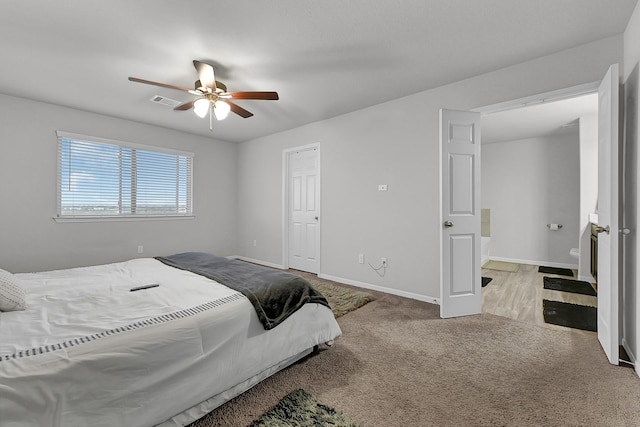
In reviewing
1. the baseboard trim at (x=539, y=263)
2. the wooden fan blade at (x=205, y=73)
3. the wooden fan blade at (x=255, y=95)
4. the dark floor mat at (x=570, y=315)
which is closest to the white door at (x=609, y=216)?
the dark floor mat at (x=570, y=315)

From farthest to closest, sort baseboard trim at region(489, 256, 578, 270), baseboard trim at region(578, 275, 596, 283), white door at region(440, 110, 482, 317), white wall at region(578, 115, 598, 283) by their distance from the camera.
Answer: baseboard trim at region(489, 256, 578, 270) < white wall at region(578, 115, 598, 283) < baseboard trim at region(578, 275, 596, 283) < white door at region(440, 110, 482, 317)

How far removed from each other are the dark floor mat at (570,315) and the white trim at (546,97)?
2139 millimetres

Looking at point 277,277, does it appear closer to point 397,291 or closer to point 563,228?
point 397,291

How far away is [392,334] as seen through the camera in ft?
8.34

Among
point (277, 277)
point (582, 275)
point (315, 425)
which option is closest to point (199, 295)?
point (277, 277)

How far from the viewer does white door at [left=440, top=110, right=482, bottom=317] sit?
292 centimetres

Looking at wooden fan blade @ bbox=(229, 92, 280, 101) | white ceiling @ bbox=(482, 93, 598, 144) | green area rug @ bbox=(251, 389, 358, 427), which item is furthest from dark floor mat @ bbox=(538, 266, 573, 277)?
wooden fan blade @ bbox=(229, 92, 280, 101)

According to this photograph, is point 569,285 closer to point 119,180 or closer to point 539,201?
point 539,201

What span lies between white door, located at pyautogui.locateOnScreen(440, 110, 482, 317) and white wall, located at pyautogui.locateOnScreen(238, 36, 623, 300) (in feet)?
1.10

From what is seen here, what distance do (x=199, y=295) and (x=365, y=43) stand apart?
2395 mm

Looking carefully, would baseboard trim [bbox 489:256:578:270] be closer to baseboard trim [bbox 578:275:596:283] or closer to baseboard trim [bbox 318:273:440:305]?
baseboard trim [bbox 578:275:596:283]

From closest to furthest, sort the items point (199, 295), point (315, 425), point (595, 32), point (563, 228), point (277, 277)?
1. point (315, 425)
2. point (199, 295)
3. point (277, 277)
4. point (595, 32)
5. point (563, 228)

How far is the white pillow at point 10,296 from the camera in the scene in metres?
1.50

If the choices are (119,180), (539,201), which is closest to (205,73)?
(119,180)
